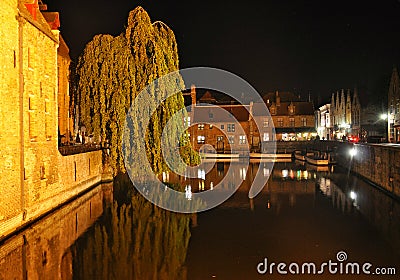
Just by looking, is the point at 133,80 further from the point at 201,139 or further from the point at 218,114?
the point at 218,114

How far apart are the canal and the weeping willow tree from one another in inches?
102

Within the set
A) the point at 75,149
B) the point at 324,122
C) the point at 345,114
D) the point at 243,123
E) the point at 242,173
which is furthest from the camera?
the point at 324,122

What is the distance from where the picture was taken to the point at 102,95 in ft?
→ 60.6

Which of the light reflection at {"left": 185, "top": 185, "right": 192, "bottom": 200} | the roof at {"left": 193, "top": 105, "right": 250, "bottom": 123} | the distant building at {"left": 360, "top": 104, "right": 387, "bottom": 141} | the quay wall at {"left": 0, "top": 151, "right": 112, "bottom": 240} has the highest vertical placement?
the roof at {"left": 193, "top": 105, "right": 250, "bottom": 123}

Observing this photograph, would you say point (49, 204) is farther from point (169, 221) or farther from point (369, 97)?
point (369, 97)

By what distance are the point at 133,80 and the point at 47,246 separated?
783 centimetres

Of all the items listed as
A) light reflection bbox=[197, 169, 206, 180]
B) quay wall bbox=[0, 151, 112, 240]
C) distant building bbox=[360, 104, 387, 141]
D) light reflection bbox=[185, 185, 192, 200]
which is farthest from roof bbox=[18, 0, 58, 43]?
distant building bbox=[360, 104, 387, 141]

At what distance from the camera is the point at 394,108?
3719cm

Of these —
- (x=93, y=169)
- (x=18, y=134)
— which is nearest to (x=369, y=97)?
(x=93, y=169)

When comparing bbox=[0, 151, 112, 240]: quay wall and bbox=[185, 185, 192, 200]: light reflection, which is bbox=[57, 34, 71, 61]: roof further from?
bbox=[185, 185, 192, 200]: light reflection

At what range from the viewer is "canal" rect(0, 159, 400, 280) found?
32.1ft

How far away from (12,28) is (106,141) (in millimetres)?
7854

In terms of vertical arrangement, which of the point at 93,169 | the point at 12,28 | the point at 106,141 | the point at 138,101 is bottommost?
the point at 93,169

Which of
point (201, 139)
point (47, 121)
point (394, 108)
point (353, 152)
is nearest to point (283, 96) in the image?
point (201, 139)
